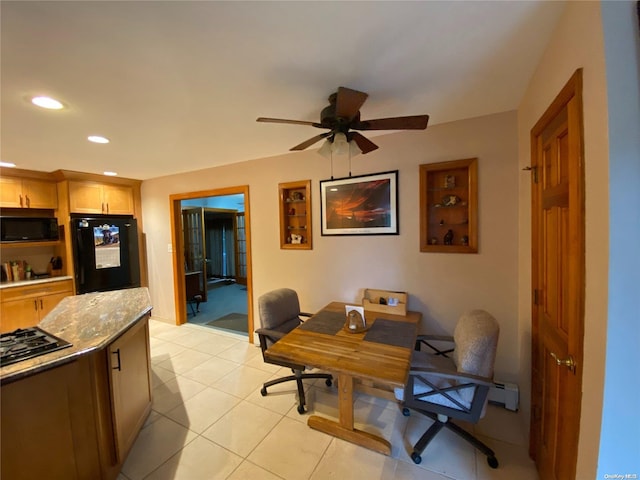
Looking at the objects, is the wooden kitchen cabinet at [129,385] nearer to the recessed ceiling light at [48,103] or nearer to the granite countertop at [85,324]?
the granite countertop at [85,324]

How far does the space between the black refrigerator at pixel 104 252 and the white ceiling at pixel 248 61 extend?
1.62 metres

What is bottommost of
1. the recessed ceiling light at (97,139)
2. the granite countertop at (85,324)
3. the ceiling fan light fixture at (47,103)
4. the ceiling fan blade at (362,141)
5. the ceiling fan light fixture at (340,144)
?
the granite countertop at (85,324)

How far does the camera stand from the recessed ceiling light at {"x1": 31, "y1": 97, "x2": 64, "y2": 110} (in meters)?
1.67

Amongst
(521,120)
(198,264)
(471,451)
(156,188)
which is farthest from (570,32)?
(198,264)

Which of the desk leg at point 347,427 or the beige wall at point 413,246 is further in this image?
the beige wall at point 413,246

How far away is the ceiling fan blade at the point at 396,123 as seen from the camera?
155 centimetres

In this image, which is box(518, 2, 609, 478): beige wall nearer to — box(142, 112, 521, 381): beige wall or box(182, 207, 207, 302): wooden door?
box(142, 112, 521, 381): beige wall

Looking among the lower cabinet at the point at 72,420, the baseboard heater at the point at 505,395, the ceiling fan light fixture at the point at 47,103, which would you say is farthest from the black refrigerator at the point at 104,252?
the baseboard heater at the point at 505,395

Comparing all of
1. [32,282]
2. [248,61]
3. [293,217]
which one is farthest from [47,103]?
[32,282]

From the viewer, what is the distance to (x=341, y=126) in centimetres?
168

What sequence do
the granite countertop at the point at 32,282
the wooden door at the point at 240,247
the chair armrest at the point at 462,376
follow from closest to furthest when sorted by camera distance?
the chair armrest at the point at 462,376 → the granite countertop at the point at 32,282 → the wooden door at the point at 240,247

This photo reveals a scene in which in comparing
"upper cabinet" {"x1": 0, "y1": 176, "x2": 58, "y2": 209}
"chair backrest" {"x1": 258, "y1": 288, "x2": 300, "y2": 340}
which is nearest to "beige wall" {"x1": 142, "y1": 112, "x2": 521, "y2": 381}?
"chair backrest" {"x1": 258, "y1": 288, "x2": 300, "y2": 340}

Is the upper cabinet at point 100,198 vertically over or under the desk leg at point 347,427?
over

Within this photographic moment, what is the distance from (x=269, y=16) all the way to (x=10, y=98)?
6.11ft
